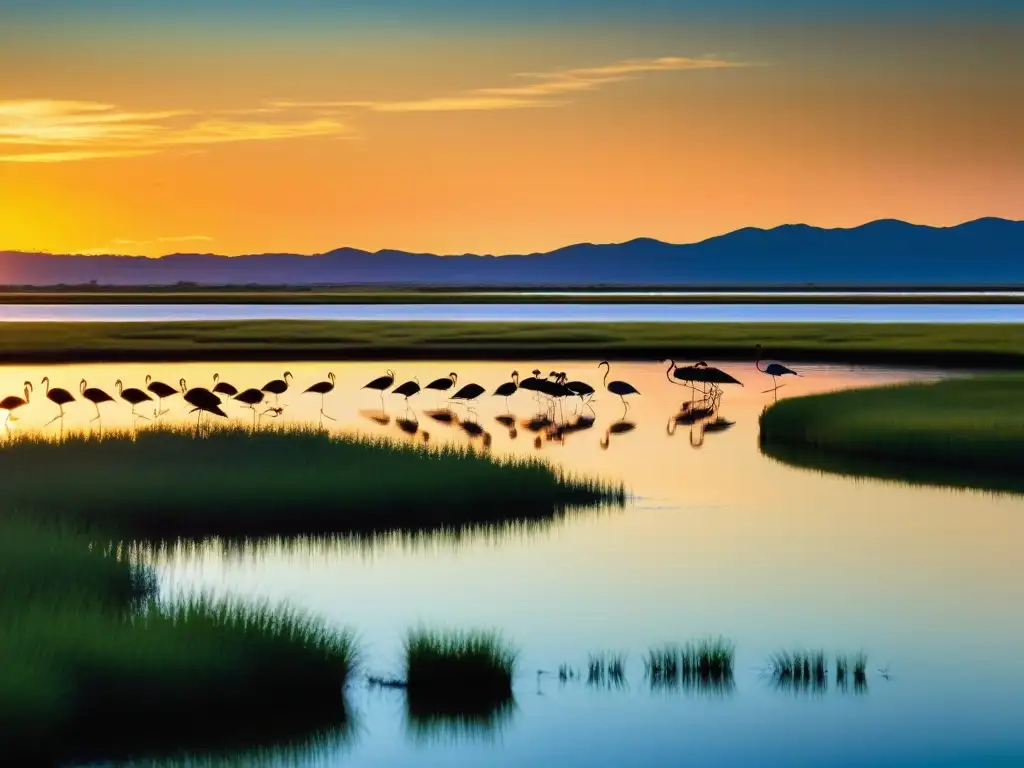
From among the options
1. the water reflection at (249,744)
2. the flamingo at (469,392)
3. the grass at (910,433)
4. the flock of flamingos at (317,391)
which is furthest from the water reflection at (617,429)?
the water reflection at (249,744)

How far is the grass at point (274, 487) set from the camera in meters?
23.6

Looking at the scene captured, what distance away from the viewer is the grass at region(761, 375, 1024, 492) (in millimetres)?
29672

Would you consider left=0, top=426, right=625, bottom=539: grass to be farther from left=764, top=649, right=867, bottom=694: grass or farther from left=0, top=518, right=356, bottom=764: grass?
left=764, top=649, right=867, bottom=694: grass

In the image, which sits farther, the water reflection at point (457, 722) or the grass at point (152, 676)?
the water reflection at point (457, 722)

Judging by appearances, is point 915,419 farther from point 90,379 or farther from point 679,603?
point 90,379

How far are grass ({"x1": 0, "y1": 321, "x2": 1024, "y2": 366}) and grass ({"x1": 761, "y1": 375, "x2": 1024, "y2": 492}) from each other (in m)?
22.8

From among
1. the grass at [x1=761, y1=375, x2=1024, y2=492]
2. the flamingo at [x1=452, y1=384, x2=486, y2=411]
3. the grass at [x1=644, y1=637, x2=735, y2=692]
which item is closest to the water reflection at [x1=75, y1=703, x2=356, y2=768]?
the grass at [x1=644, y1=637, x2=735, y2=692]

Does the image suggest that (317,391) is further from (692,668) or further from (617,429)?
(692,668)

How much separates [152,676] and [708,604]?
292 inches

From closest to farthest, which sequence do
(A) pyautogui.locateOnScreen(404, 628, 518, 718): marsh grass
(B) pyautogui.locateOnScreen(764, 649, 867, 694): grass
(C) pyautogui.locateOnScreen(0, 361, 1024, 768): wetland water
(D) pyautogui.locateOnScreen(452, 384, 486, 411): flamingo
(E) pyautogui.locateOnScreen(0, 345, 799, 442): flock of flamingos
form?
(C) pyautogui.locateOnScreen(0, 361, 1024, 768): wetland water < (A) pyautogui.locateOnScreen(404, 628, 518, 718): marsh grass < (B) pyautogui.locateOnScreen(764, 649, 867, 694): grass < (E) pyautogui.locateOnScreen(0, 345, 799, 442): flock of flamingos < (D) pyautogui.locateOnScreen(452, 384, 486, 411): flamingo

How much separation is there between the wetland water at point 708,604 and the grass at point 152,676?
0.38 m

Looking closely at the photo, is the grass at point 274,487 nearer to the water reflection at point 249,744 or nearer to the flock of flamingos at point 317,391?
the flock of flamingos at point 317,391

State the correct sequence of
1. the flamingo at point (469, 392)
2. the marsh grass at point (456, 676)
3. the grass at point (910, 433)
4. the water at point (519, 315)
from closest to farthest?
1. the marsh grass at point (456, 676)
2. the grass at point (910, 433)
3. the flamingo at point (469, 392)
4. the water at point (519, 315)

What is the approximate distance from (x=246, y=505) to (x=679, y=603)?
347 inches
